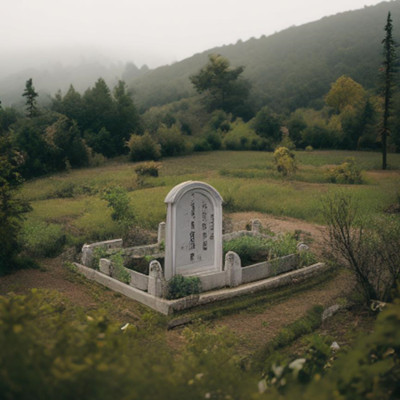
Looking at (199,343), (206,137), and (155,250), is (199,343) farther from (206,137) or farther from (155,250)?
(206,137)

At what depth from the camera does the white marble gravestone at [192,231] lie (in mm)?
7766

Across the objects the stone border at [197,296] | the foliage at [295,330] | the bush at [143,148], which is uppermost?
the bush at [143,148]

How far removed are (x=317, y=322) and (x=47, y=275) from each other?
17.6 ft

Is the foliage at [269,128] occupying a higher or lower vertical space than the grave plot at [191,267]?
higher

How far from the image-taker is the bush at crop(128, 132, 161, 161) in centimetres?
2717

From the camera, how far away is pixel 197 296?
7125 mm

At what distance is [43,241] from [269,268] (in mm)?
5371

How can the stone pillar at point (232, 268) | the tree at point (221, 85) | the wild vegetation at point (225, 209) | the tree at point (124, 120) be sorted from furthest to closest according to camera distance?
the tree at point (221, 85) < the tree at point (124, 120) < the stone pillar at point (232, 268) < the wild vegetation at point (225, 209)

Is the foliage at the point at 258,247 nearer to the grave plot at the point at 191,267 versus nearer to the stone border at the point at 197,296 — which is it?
the grave plot at the point at 191,267

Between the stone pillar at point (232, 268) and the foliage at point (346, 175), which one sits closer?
the stone pillar at point (232, 268)

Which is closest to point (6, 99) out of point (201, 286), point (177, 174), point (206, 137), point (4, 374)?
point (206, 137)

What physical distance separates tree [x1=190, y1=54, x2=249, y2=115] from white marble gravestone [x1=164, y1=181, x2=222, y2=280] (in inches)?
1646

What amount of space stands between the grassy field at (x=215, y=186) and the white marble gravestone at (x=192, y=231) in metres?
3.75

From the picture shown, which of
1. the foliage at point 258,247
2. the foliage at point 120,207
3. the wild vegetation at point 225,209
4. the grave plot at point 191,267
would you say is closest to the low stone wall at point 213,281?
the grave plot at point 191,267
